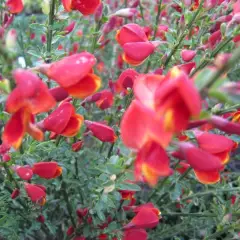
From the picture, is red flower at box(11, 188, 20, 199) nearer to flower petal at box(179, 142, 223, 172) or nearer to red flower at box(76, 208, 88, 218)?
red flower at box(76, 208, 88, 218)

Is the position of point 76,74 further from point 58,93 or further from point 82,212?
point 82,212

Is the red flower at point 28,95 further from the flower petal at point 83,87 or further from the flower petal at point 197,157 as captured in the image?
the flower petal at point 197,157

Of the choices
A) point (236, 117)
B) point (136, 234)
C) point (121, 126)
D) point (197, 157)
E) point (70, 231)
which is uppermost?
point (121, 126)

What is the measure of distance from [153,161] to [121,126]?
9cm

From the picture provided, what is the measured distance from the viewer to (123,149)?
105 centimetres

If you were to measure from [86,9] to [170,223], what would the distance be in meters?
1.23

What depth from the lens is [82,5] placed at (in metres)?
1.37

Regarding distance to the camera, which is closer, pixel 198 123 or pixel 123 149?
pixel 198 123

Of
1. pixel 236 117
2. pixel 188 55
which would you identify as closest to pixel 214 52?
pixel 188 55

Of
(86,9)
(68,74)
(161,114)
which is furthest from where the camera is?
(86,9)

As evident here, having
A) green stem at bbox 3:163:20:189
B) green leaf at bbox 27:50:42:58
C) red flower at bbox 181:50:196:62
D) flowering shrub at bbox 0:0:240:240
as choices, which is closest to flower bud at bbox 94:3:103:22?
flowering shrub at bbox 0:0:240:240

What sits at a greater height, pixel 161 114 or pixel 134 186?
pixel 161 114

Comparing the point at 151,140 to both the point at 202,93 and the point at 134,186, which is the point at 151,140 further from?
the point at 134,186

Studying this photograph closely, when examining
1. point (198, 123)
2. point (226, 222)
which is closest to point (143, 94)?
point (198, 123)
